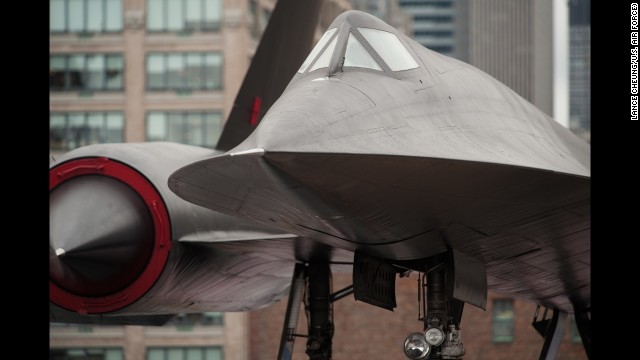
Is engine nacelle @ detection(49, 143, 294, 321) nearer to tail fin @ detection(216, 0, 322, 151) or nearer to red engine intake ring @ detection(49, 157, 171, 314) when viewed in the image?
red engine intake ring @ detection(49, 157, 171, 314)

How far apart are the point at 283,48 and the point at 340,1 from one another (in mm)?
38096

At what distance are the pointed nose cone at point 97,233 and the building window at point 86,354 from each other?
937 inches

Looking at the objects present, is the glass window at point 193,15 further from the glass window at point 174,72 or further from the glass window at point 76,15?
the glass window at point 76,15

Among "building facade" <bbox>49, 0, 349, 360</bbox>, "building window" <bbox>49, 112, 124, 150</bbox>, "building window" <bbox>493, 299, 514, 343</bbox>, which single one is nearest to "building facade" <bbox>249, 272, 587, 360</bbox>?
"building window" <bbox>493, 299, 514, 343</bbox>

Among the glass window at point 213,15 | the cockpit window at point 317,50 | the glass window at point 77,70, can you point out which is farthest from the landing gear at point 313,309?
the glass window at point 77,70

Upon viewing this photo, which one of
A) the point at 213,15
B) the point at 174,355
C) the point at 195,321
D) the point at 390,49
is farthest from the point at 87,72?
the point at 390,49

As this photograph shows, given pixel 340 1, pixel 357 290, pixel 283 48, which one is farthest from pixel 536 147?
pixel 340 1

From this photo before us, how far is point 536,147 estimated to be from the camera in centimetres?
941

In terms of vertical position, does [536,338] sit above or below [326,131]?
below

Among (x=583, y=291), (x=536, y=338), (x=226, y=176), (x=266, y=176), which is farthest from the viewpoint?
(x=536, y=338)

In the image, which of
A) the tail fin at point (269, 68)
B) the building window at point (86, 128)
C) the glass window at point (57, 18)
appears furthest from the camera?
the glass window at point (57, 18)

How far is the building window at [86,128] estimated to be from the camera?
40.6 meters
